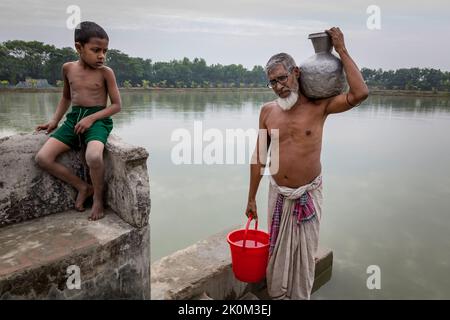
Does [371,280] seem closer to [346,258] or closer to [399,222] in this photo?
[346,258]

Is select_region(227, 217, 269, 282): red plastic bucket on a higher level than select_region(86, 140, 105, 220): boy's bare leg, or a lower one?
lower

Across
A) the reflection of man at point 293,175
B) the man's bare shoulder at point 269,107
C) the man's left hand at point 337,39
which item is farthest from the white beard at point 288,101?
the man's left hand at point 337,39

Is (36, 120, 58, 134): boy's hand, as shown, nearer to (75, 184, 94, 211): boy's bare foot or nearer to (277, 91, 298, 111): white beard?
(75, 184, 94, 211): boy's bare foot

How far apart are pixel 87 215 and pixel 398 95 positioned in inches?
1474

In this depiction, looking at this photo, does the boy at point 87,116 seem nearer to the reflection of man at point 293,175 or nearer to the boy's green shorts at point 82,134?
the boy's green shorts at point 82,134

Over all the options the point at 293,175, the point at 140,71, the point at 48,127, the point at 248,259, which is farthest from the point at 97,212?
the point at 140,71

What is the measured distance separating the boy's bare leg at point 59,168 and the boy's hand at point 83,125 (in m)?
0.13

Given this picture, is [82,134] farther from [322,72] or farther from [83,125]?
[322,72]

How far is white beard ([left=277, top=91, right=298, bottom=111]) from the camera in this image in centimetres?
192

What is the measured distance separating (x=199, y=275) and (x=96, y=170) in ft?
3.27

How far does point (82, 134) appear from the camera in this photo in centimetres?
207

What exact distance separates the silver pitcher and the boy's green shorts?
121 centimetres

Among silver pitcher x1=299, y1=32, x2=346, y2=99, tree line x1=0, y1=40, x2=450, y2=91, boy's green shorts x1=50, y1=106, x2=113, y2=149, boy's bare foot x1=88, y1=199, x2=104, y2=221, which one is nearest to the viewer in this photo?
silver pitcher x1=299, y1=32, x2=346, y2=99

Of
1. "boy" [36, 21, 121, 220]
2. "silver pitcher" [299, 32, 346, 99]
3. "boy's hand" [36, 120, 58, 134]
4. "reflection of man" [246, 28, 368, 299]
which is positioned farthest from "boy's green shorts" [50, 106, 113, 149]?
"silver pitcher" [299, 32, 346, 99]
